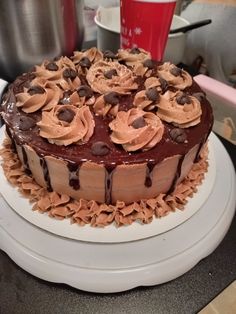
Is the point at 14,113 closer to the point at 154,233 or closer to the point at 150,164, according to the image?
the point at 150,164

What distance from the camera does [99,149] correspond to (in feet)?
2.90

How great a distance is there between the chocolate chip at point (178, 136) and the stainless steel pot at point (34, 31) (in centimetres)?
73

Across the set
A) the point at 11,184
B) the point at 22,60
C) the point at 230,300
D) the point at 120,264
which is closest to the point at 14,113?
the point at 11,184

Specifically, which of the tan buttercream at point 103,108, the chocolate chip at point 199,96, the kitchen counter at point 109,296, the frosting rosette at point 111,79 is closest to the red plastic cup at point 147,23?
the frosting rosette at point 111,79

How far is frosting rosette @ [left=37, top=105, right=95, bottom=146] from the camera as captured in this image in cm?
91

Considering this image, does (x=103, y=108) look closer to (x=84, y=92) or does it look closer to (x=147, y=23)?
(x=84, y=92)

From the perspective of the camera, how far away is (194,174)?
3.58 feet

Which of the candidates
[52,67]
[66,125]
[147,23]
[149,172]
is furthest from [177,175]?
[147,23]

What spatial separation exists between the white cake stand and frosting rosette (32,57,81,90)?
436 millimetres

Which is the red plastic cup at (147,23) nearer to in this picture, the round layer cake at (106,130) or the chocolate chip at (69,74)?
the round layer cake at (106,130)

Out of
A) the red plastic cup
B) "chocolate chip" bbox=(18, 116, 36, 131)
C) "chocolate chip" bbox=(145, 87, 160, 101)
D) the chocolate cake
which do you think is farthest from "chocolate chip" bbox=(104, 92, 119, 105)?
the red plastic cup

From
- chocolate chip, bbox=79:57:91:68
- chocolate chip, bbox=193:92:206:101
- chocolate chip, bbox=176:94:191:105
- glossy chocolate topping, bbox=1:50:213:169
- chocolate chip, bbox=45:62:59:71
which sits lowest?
glossy chocolate topping, bbox=1:50:213:169

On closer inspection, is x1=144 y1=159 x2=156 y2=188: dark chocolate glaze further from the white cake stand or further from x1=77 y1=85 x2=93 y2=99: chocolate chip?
x1=77 y1=85 x2=93 y2=99: chocolate chip

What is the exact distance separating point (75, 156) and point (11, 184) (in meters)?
0.28
